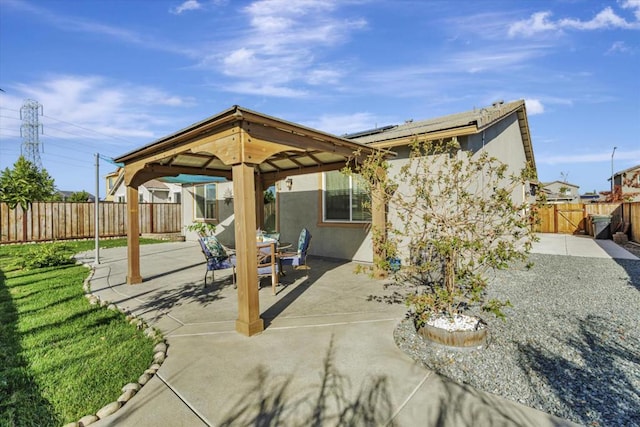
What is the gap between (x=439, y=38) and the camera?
1009 cm

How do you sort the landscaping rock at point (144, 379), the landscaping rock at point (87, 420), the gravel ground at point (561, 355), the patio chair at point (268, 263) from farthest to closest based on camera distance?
the patio chair at point (268, 263), the landscaping rock at point (144, 379), the gravel ground at point (561, 355), the landscaping rock at point (87, 420)

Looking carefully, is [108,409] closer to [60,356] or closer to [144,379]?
[144,379]

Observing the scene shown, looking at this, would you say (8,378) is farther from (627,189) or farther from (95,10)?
(627,189)

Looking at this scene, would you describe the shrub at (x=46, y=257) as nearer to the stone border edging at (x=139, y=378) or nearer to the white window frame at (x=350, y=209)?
the stone border edging at (x=139, y=378)

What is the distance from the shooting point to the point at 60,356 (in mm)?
3484

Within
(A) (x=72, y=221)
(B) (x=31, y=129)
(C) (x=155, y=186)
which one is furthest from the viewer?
(B) (x=31, y=129)

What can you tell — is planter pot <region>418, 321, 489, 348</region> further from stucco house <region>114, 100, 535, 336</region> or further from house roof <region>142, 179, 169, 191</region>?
house roof <region>142, 179, 169, 191</region>

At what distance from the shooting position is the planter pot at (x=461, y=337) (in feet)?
11.5

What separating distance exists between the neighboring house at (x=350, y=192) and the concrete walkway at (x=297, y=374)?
352 cm

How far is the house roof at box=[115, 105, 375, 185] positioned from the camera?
4055 millimetres

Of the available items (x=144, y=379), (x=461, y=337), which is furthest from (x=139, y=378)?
(x=461, y=337)

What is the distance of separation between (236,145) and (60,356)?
3.09m

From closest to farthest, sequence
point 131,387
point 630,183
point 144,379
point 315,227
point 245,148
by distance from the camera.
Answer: point 131,387, point 144,379, point 245,148, point 315,227, point 630,183

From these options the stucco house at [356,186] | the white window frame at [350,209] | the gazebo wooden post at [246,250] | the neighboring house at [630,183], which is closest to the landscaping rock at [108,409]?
the gazebo wooden post at [246,250]
